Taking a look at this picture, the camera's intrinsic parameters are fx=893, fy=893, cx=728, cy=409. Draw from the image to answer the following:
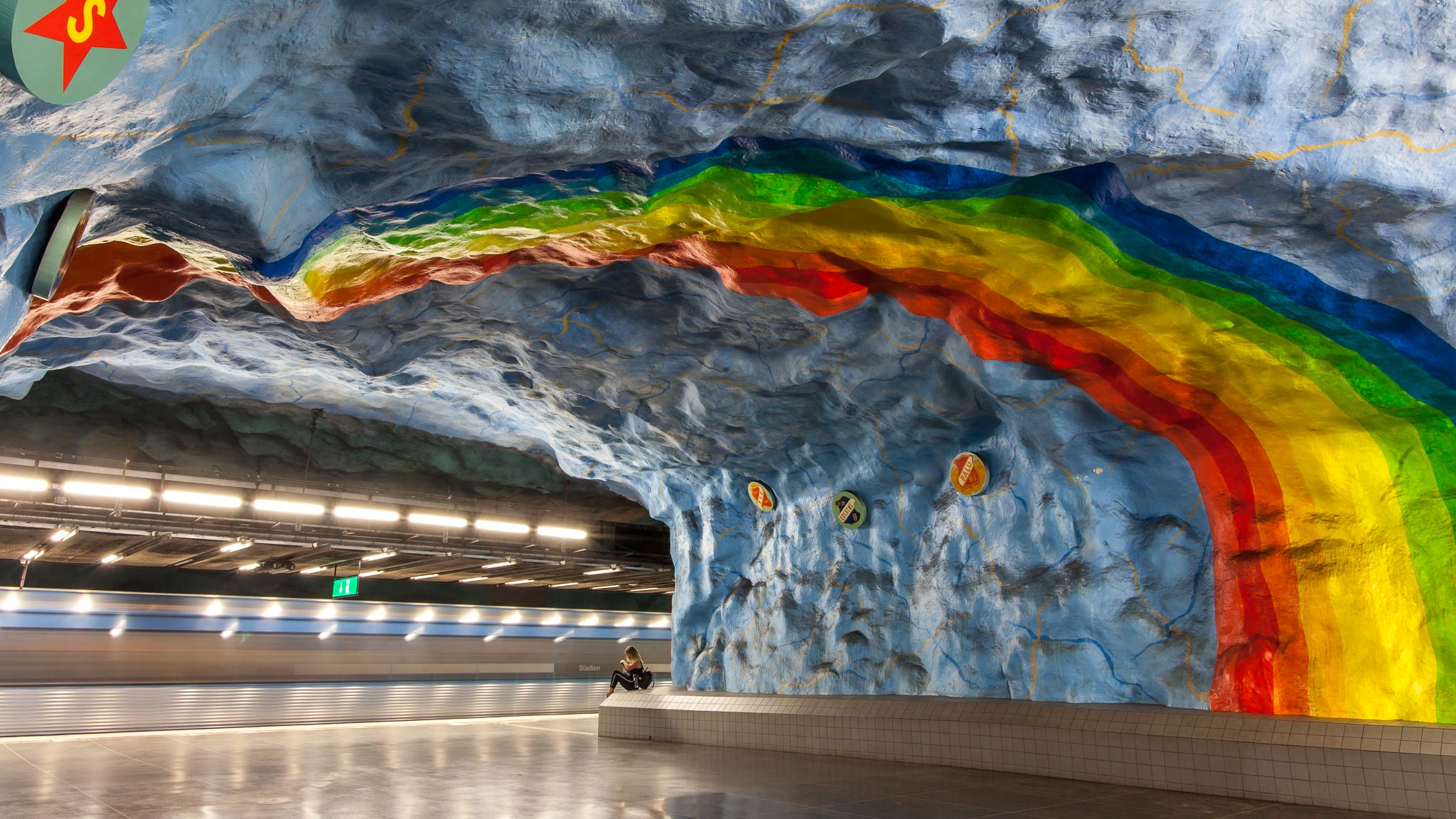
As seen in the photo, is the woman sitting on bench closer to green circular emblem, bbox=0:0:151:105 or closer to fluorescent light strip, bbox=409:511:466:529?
fluorescent light strip, bbox=409:511:466:529

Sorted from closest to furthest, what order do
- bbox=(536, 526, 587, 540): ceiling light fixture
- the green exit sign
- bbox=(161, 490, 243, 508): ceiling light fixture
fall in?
1. bbox=(161, 490, 243, 508): ceiling light fixture
2. the green exit sign
3. bbox=(536, 526, 587, 540): ceiling light fixture

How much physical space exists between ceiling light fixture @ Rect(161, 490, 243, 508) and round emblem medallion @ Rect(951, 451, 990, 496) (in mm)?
8359

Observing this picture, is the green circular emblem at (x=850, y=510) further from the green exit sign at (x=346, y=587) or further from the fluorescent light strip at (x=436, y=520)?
the green exit sign at (x=346, y=587)

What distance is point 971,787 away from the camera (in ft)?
20.9

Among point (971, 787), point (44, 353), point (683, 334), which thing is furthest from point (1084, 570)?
point (44, 353)

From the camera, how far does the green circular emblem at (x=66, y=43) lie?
2109 mm

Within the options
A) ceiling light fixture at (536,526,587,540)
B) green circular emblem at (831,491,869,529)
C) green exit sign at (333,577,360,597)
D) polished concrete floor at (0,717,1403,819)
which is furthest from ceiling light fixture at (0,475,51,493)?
green circular emblem at (831,491,869,529)

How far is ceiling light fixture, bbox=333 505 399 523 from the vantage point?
454 inches

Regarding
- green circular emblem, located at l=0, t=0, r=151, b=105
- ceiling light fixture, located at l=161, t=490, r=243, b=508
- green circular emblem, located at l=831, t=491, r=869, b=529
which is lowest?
green circular emblem, located at l=831, t=491, r=869, b=529

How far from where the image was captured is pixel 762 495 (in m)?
10.1

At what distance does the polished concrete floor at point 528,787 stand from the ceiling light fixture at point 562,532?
13.3 ft

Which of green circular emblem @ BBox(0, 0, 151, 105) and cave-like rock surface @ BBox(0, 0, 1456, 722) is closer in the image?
green circular emblem @ BBox(0, 0, 151, 105)

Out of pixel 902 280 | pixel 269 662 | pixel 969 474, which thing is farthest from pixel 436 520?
pixel 902 280

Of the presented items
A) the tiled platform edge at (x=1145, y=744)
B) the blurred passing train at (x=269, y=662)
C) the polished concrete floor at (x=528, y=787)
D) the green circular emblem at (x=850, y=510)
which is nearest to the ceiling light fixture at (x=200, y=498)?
the polished concrete floor at (x=528, y=787)
